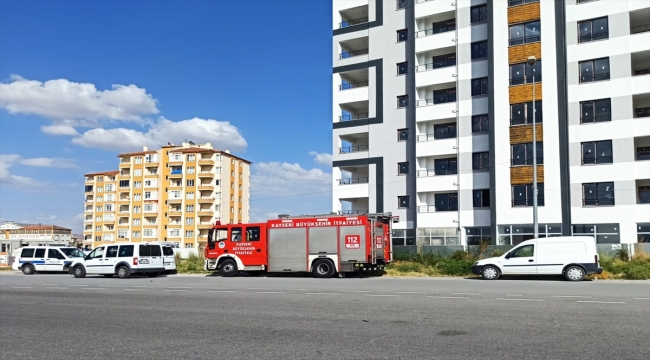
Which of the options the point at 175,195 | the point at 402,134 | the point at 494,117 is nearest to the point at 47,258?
the point at 402,134

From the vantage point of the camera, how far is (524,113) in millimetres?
40719

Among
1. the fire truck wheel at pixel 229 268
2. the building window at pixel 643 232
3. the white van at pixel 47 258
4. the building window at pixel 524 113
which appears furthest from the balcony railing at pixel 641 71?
the white van at pixel 47 258

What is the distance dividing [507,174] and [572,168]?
4265 mm

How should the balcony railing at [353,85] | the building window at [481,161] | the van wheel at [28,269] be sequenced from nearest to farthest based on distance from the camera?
the van wheel at [28,269], the building window at [481,161], the balcony railing at [353,85]

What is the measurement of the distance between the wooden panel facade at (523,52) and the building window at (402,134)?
32.8 feet

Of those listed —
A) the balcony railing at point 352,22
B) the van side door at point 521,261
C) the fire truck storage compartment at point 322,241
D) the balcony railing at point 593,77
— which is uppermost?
the balcony railing at point 352,22

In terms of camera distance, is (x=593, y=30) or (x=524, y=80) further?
(x=524, y=80)

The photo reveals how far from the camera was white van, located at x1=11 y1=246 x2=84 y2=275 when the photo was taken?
33.2 meters

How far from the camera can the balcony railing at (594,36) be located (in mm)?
38750

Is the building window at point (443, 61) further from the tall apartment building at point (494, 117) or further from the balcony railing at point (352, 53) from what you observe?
the balcony railing at point (352, 53)

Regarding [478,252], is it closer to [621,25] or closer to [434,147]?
[434,147]

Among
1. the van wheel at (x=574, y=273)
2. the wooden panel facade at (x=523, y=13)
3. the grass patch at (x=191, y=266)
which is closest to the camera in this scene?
the van wheel at (x=574, y=273)

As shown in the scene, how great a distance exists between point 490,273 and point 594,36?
23.6m

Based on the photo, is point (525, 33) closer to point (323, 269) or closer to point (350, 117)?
point (350, 117)
